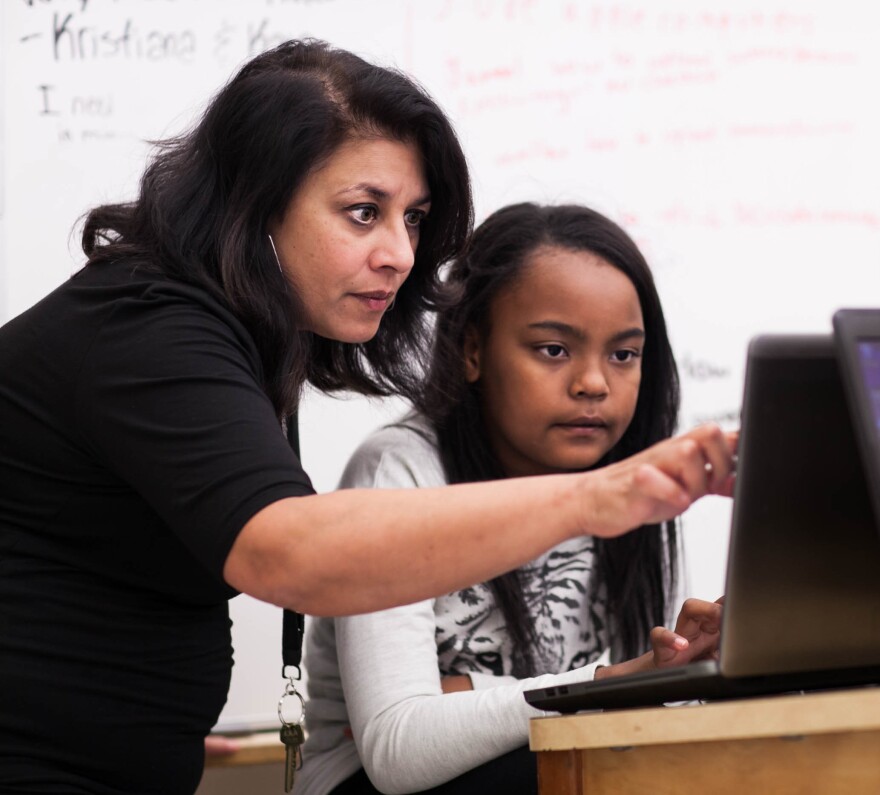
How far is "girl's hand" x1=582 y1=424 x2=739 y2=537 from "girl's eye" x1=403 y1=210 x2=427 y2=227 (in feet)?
1.72

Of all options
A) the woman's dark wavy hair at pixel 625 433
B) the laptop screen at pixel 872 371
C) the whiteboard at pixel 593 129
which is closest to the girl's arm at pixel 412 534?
the laptop screen at pixel 872 371

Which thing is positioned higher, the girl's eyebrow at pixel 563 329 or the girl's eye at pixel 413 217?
the girl's eye at pixel 413 217

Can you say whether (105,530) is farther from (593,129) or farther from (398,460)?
(593,129)

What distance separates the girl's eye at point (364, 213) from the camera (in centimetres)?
117

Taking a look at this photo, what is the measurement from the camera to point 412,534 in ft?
2.72

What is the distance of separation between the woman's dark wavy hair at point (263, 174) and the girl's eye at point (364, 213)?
0.06 metres

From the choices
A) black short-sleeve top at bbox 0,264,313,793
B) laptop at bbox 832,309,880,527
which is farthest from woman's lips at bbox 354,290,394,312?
laptop at bbox 832,309,880,527

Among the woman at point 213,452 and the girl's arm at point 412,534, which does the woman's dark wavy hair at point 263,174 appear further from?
the girl's arm at point 412,534

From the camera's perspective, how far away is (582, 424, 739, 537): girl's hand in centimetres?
78

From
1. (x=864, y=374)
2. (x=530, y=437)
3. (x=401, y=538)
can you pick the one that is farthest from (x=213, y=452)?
(x=530, y=437)

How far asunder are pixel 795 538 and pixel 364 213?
0.56 metres

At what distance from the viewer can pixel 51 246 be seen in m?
1.79

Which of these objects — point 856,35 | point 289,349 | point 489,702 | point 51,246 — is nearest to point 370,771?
point 489,702

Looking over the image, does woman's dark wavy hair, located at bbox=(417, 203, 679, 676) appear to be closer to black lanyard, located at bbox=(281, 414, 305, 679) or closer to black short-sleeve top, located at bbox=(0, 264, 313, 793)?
black lanyard, located at bbox=(281, 414, 305, 679)
